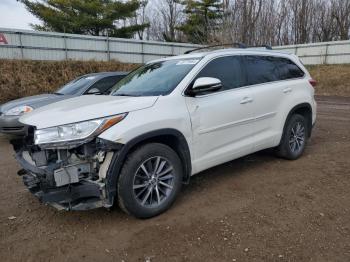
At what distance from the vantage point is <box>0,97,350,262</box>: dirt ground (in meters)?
2.88

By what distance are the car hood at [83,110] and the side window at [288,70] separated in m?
2.62

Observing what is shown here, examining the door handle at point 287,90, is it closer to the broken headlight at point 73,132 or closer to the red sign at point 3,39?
the broken headlight at point 73,132

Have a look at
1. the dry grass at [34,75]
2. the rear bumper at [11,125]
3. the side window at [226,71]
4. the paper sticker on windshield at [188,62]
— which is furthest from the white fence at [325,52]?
the paper sticker on windshield at [188,62]

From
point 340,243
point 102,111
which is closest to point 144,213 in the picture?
point 102,111

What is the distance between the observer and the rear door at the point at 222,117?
3.83 meters

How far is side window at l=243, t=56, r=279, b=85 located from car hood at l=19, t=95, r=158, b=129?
1.74 meters

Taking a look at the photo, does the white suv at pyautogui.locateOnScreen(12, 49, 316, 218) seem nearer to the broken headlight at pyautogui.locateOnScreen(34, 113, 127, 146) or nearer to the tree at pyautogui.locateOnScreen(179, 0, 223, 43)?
the broken headlight at pyautogui.locateOnScreen(34, 113, 127, 146)

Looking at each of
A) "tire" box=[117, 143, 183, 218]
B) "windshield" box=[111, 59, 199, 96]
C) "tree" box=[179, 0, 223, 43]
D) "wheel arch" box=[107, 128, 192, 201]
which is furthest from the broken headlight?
"tree" box=[179, 0, 223, 43]

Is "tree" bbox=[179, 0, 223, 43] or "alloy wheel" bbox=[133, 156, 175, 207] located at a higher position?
"tree" bbox=[179, 0, 223, 43]

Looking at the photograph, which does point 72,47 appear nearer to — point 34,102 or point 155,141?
point 34,102

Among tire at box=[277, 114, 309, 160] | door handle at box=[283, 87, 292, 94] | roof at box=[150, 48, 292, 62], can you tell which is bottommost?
tire at box=[277, 114, 309, 160]

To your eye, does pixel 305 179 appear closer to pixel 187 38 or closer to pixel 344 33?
pixel 344 33

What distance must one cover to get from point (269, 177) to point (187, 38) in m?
34.6

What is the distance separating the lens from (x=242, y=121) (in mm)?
4340
